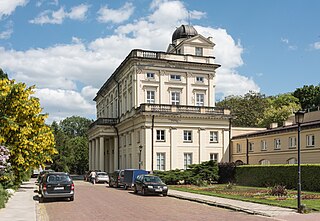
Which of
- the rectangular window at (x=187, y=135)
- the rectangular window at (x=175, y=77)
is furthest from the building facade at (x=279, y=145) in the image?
the rectangular window at (x=175, y=77)

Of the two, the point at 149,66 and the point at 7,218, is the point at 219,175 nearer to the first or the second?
the point at 149,66

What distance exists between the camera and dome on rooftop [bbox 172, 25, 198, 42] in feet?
199

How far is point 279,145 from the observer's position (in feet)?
150

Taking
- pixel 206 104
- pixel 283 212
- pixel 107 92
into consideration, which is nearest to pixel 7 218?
pixel 283 212

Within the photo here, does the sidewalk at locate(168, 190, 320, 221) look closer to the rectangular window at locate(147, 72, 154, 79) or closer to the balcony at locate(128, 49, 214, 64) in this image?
the rectangular window at locate(147, 72, 154, 79)

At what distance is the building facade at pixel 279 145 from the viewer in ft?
131

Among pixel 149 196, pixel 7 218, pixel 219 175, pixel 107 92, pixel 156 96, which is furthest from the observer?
pixel 107 92

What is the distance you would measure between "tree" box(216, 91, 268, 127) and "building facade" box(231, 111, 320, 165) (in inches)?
1010

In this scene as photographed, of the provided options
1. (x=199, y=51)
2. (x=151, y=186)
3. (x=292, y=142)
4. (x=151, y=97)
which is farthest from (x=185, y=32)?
(x=151, y=186)

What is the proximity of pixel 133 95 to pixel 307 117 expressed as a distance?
22201mm

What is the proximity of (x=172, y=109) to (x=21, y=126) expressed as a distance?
22.2 meters

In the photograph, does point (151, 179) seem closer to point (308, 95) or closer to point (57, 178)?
point (57, 178)

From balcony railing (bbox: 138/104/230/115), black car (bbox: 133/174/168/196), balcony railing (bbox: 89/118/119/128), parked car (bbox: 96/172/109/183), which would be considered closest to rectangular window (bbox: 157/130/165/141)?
balcony railing (bbox: 138/104/230/115)

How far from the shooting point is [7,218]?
55.6 feet
